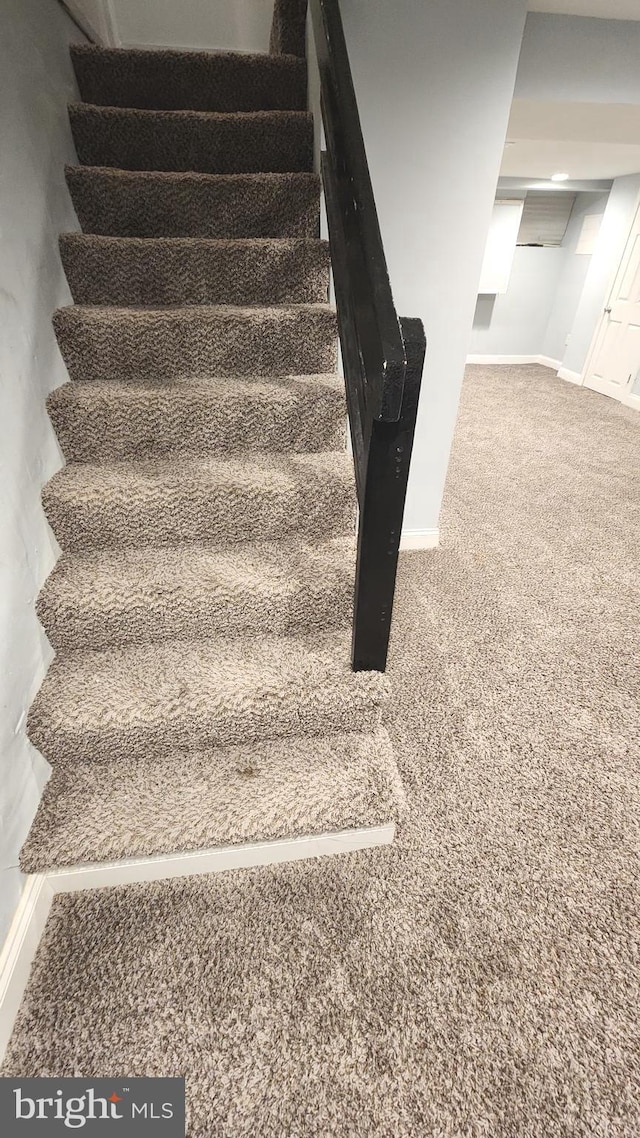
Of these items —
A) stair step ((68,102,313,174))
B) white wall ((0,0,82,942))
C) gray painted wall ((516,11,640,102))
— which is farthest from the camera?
gray painted wall ((516,11,640,102))

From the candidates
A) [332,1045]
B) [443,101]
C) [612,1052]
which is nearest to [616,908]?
[612,1052]

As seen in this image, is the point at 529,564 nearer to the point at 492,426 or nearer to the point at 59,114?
the point at 492,426

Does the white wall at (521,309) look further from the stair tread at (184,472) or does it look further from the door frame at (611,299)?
the stair tread at (184,472)

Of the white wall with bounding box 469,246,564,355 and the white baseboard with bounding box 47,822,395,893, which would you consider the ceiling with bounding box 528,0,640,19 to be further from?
the white wall with bounding box 469,246,564,355

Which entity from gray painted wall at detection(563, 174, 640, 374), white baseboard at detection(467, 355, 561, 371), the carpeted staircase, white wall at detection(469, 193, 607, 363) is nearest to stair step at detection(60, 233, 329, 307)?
the carpeted staircase

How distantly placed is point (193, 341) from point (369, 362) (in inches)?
31.7

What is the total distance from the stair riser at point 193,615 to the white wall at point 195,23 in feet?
9.42

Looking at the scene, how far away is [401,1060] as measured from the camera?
878 mm

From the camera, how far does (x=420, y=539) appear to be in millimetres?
2396

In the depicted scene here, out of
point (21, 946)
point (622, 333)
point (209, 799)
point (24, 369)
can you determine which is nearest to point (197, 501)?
point (24, 369)

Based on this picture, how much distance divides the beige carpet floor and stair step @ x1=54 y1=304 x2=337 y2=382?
3.72 ft

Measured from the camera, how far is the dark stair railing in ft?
2.46

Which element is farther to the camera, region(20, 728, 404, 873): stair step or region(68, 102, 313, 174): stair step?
region(68, 102, 313, 174): stair step

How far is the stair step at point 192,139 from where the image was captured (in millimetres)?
1548
